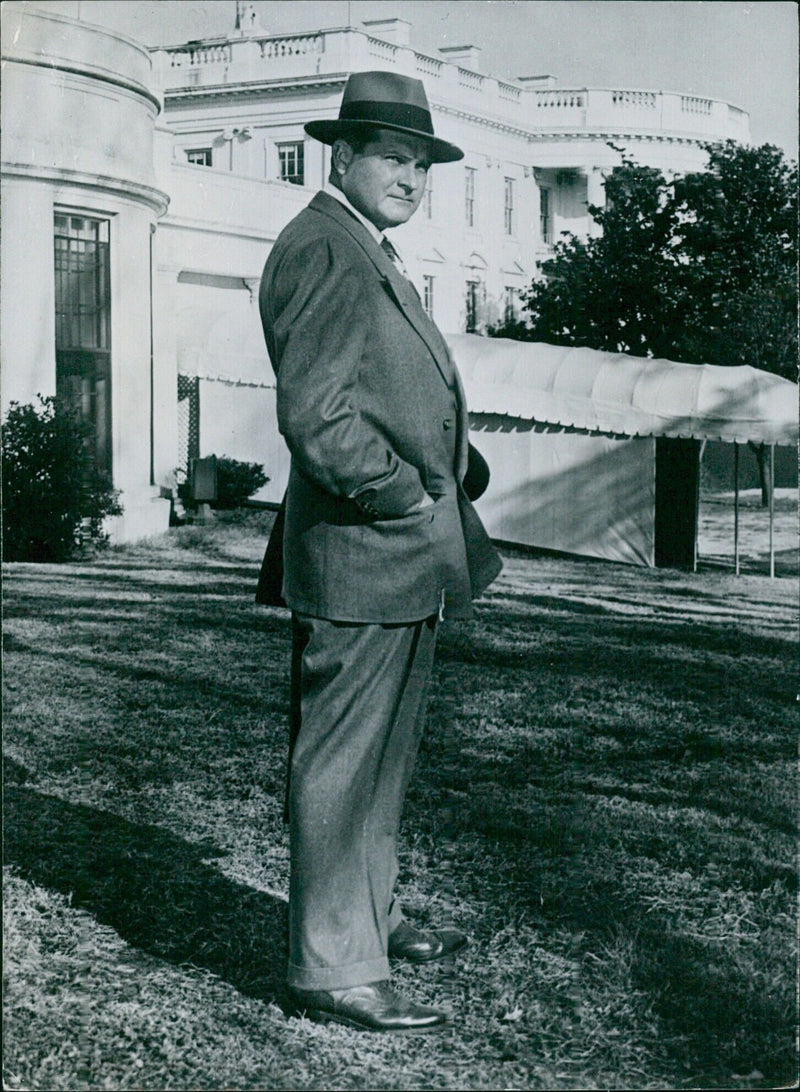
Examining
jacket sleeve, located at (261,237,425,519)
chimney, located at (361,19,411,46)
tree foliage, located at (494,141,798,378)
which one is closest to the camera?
jacket sleeve, located at (261,237,425,519)

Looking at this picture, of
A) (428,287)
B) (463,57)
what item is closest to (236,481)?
(428,287)

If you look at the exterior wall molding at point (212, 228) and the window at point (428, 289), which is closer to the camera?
the exterior wall molding at point (212, 228)

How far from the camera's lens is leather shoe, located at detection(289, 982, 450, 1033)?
342 centimetres

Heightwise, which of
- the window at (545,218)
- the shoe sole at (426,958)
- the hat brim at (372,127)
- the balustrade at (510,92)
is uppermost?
the balustrade at (510,92)

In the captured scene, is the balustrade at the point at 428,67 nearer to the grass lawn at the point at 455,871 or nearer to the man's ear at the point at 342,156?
the grass lawn at the point at 455,871

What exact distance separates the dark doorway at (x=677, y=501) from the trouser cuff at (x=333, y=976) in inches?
553

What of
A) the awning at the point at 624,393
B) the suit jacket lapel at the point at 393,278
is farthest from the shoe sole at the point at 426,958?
the awning at the point at 624,393

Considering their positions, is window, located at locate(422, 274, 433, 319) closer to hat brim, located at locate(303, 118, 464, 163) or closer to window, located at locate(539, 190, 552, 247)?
window, located at locate(539, 190, 552, 247)

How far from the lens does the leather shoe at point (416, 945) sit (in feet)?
13.0

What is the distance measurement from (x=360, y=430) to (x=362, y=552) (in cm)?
32

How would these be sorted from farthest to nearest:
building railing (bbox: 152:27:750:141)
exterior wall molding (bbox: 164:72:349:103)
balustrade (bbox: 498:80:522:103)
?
balustrade (bbox: 498:80:522:103) < exterior wall molding (bbox: 164:72:349:103) < building railing (bbox: 152:27:750:141)

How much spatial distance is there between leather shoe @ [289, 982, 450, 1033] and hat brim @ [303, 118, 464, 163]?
2023 millimetres

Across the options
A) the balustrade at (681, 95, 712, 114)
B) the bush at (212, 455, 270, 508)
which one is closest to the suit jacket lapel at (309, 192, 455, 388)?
the bush at (212, 455, 270, 508)

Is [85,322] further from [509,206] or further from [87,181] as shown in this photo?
[509,206]
